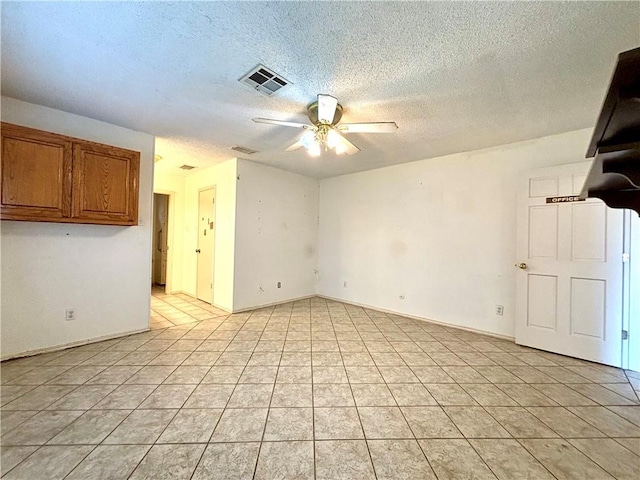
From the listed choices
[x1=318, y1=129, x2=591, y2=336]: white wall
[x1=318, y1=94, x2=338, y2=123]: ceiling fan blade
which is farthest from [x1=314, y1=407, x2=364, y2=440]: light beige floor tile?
[x1=318, y1=129, x2=591, y2=336]: white wall

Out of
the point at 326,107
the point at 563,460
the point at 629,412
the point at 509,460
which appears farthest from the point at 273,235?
the point at 629,412

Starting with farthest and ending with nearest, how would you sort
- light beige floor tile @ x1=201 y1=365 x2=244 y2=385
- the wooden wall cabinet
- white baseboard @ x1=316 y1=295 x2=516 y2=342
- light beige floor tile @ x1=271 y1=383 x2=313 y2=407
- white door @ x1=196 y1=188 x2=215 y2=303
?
white door @ x1=196 y1=188 x2=215 y2=303 < white baseboard @ x1=316 y1=295 x2=516 y2=342 < the wooden wall cabinet < light beige floor tile @ x1=201 y1=365 x2=244 y2=385 < light beige floor tile @ x1=271 y1=383 x2=313 y2=407

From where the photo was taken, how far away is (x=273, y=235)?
489 centimetres

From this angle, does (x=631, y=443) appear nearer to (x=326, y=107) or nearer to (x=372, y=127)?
(x=372, y=127)

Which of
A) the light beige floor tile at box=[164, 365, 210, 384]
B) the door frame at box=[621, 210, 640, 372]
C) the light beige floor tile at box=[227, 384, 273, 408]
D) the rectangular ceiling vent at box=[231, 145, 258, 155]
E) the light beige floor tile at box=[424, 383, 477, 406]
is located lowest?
the light beige floor tile at box=[164, 365, 210, 384]

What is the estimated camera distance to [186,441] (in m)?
1.58

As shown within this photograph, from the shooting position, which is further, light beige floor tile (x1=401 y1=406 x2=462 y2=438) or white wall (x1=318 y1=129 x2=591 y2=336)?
white wall (x1=318 y1=129 x2=591 y2=336)

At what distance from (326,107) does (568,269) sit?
3151mm

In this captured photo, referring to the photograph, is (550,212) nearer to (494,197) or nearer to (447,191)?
(494,197)

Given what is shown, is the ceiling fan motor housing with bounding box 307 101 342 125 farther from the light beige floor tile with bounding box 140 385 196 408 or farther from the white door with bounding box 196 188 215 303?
the white door with bounding box 196 188 215 303

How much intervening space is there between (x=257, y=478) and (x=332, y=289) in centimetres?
415

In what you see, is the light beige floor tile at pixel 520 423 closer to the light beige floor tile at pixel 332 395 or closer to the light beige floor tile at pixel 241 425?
the light beige floor tile at pixel 332 395

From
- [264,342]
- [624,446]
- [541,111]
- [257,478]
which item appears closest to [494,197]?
[541,111]

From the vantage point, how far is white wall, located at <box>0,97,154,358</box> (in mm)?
2604
